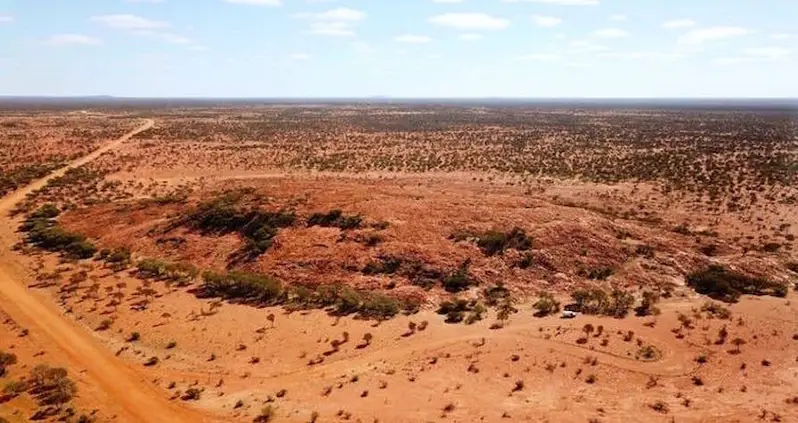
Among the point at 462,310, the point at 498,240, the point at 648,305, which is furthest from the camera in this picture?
the point at 498,240

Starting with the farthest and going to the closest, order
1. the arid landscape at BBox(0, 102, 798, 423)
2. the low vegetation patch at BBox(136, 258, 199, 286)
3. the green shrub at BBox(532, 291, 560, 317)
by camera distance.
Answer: the low vegetation patch at BBox(136, 258, 199, 286) < the green shrub at BBox(532, 291, 560, 317) < the arid landscape at BBox(0, 102, 798, 423)

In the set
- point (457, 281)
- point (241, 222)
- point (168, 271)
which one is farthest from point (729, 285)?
point (168, 271)

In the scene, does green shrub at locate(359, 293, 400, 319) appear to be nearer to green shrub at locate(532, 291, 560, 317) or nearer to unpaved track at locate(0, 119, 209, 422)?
green shrub at locate(532, 291, 560, 317)

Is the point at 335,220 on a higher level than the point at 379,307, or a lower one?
higher

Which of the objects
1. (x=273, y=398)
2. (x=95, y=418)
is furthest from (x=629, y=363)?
(x=95, y=418)

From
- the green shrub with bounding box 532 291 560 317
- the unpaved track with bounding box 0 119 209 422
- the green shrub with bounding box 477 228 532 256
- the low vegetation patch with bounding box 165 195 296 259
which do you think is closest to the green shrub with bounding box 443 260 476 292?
the green shrub with bounding box 477 228 532 256

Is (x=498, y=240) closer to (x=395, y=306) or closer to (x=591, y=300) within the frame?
(x=591, y=300)

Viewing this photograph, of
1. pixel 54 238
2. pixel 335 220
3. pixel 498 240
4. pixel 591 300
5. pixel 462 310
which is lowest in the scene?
pixel 462 310
